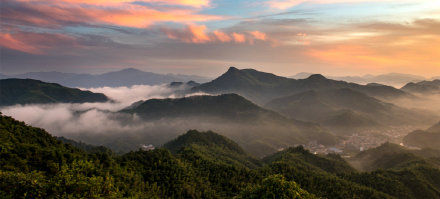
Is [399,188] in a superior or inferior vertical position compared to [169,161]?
inferior

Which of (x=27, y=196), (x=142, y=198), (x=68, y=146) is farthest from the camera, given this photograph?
(x=68, y=146)

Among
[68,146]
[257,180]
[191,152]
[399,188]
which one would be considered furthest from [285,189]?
[399,188]

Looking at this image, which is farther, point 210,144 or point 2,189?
point 210,144

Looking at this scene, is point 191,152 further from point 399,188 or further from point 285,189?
point 399,188

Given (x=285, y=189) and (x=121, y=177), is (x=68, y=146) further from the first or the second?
(x=285, y=189)

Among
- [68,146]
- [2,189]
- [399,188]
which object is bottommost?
[399,188]

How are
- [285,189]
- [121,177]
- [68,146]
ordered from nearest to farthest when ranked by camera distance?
[285,189] → [121,177] → [68,146]
